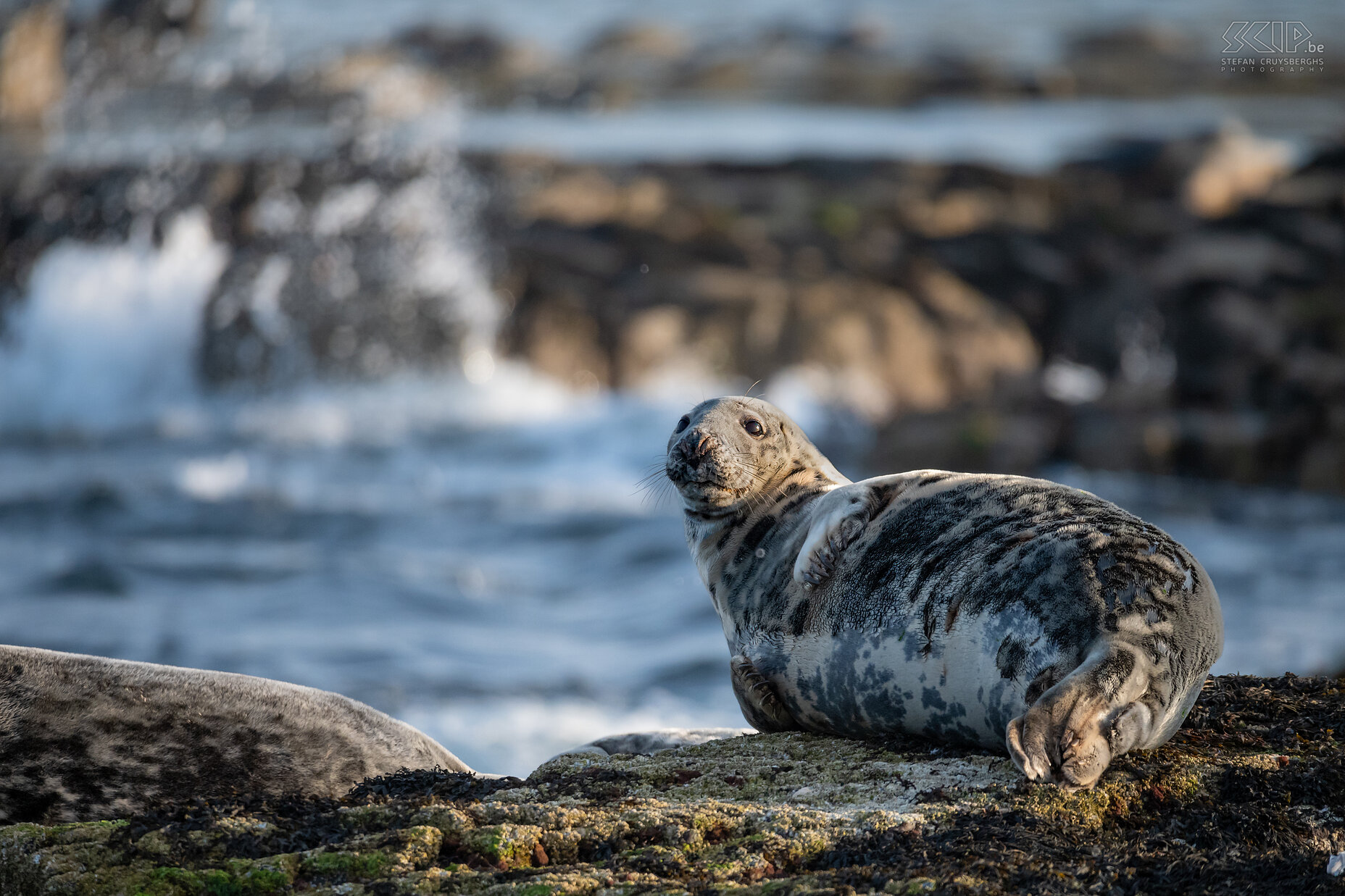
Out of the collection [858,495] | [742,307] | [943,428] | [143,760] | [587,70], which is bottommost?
[143,760]

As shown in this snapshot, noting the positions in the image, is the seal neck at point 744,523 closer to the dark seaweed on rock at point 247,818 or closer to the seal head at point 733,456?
the seal head at point 733,456

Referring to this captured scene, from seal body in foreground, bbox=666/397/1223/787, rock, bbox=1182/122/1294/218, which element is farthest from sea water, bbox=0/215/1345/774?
rock, bbox=1182/122/1294/218

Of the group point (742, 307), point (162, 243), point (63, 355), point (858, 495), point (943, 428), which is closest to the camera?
point (858, 495)

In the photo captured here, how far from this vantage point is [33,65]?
2777 centimetres

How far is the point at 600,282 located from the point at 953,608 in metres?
21.3

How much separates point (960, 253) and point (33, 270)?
18.4m

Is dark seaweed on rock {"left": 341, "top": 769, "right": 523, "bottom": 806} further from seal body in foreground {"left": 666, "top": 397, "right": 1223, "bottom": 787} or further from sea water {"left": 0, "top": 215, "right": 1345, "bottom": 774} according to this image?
sea water {"left": 0, "top": 215, "right": 1345, "bottom": 774}

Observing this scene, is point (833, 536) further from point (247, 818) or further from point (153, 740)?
point (153, 740)

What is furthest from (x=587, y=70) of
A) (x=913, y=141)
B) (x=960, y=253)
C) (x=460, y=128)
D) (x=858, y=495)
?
(x=858, y=495)

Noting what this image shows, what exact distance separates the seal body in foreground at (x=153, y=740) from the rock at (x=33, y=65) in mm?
26087

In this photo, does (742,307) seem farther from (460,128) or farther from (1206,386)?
(460,128)

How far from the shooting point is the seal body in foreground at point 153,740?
3441mm

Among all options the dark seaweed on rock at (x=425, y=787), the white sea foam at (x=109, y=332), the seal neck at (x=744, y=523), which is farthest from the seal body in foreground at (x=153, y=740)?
the white sea foam at (x=109, y=332)

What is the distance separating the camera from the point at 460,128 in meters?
30.6
